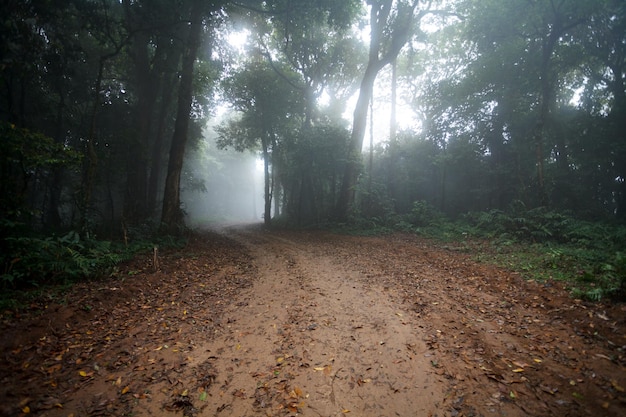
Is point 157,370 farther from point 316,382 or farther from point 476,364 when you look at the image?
point 476,364

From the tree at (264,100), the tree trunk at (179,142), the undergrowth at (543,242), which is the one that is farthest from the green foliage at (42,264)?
the tree at (264,100)

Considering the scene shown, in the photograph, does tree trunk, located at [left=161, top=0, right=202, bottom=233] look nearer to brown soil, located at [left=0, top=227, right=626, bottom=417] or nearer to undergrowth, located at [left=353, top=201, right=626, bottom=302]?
brown soil, located at [left=0, top=227, right=626, bottom=417]

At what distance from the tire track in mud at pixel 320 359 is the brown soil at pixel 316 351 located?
0.8 inches

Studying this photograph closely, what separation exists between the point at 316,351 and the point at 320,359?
21cm

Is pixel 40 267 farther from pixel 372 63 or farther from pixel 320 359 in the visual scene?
pixel 372 63

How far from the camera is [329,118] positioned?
25.6m

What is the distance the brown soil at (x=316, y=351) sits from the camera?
10.3ft

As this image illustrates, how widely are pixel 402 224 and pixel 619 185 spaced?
14872 mm

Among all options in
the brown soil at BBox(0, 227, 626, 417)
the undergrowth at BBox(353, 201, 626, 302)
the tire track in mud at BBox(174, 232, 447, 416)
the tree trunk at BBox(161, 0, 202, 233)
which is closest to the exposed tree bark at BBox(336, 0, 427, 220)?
the undergrowth at BBox(353, 201, 626, 302)

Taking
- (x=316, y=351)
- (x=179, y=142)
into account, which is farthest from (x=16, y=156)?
(x=316, y=351)

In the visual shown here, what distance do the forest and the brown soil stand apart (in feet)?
5.11

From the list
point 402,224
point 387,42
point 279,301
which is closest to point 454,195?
point 402,224

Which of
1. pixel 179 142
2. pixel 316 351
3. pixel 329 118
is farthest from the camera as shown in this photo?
pixel 329 118

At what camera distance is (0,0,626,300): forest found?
8.34 meters
